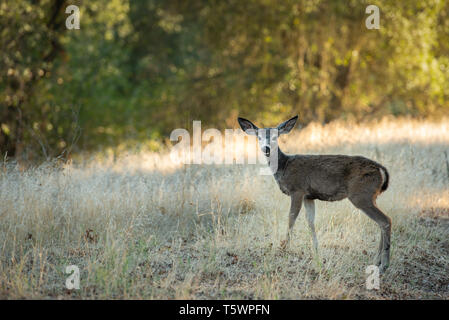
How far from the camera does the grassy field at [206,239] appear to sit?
5684 mm

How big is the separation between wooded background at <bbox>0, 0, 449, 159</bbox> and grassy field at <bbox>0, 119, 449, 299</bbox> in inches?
255

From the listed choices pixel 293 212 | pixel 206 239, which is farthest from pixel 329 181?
pixel 206 239

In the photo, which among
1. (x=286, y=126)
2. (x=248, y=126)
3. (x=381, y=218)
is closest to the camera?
(x=381, y=218)

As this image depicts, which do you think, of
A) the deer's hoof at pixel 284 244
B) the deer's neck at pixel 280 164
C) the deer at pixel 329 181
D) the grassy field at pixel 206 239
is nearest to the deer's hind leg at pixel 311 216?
the deer at pixel 329 181

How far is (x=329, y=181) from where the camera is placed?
22.3ft

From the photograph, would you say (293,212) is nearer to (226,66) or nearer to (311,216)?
(311,216)

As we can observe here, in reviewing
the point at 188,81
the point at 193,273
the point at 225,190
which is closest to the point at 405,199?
the point at 225,190

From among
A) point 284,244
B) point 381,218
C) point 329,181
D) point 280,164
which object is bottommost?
point 284,244

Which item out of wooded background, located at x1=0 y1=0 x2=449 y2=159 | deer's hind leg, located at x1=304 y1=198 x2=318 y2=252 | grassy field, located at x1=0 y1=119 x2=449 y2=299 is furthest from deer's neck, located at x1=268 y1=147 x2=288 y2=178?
wooded background, located at x1=0 y1=0 x2=449 y2=159

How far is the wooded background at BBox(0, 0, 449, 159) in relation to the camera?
15.9 m

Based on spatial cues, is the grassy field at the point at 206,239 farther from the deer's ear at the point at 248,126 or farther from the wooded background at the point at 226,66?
the wooded background at the point at 226,66

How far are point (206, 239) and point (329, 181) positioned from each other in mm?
1869

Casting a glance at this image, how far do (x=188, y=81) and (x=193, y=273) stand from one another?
51.6 feet

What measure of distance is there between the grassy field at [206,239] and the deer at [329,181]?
41 cm
